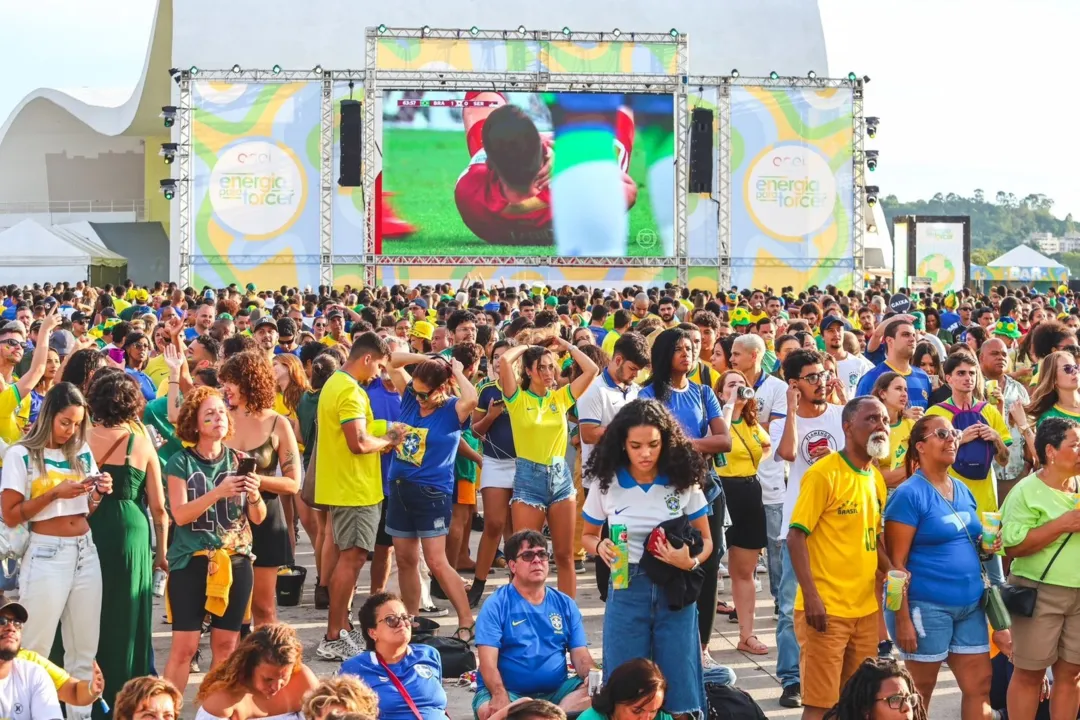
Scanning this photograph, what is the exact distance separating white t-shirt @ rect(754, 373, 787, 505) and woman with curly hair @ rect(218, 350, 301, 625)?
8.31 feet

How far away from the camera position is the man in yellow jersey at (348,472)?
7074mm

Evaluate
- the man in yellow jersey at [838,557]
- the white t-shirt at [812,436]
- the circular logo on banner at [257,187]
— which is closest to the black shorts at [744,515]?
the white t-shirt at [812,436]

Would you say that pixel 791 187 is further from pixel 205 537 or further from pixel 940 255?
pixel 205 537

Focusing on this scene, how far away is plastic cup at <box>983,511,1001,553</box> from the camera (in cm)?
550

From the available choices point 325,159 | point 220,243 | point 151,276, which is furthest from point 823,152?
point 151,276

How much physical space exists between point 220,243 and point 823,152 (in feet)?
41.8

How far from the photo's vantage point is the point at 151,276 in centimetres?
4241

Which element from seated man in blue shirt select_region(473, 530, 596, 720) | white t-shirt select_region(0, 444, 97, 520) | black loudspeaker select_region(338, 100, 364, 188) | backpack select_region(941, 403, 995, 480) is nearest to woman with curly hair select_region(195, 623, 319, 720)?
seated man in blue shirt select_region(473, 530, 596, 720)

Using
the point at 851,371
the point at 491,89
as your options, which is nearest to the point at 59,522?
the point at 851,371

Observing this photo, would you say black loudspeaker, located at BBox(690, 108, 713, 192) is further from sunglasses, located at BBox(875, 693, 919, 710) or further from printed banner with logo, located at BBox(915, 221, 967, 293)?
sunglasses, located at BBox(875, 693, 919, 710)

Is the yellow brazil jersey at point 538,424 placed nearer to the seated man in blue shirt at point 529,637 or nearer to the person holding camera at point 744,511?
the person holding camera at point 744,511

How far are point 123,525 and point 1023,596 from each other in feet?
12.4

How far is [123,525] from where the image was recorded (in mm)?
5781

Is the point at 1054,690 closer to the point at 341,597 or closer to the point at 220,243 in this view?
the point at 341,597
